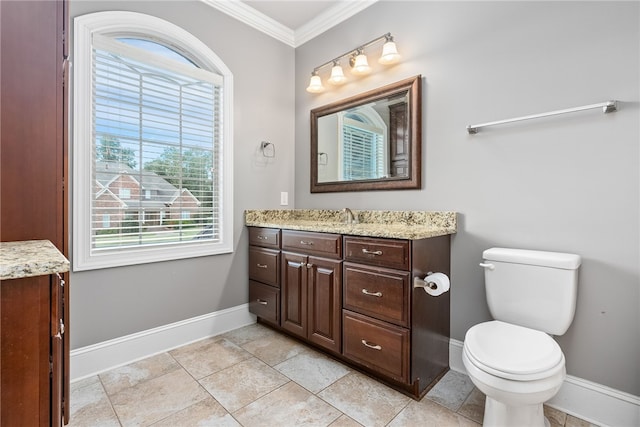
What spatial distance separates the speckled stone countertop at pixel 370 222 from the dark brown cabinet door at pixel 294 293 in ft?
0.82

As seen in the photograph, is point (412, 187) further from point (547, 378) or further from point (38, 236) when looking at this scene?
point (38, 236)

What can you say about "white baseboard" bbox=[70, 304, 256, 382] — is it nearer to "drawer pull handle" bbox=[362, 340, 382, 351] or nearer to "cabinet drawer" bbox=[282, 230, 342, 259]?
"cabinet drawer" bbox=[282, 230, 342, 259]

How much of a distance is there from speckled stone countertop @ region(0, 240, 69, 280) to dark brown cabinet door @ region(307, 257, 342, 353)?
1409mm

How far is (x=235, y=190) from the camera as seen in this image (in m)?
2.64

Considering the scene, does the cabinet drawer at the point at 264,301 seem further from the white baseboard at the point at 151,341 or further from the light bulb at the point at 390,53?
the light bulb at the point at 390,53

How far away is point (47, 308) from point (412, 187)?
198 cm

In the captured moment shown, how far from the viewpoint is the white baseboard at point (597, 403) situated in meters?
1.45

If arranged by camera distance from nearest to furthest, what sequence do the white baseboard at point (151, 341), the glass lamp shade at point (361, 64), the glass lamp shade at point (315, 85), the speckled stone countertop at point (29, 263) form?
the speckled stone countertop at point (29, 263) < the white baseboard at point (151, 341) < the glass lamp shade at point (361, 64) < the glass lamp shade at point (315, 85)

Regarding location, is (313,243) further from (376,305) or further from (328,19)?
(328,19)

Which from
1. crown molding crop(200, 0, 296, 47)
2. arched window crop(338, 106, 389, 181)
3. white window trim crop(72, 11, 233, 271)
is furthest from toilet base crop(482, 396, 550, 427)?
crown molding crop(200, 0, 296, 47)

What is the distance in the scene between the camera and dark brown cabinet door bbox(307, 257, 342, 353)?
199 cm

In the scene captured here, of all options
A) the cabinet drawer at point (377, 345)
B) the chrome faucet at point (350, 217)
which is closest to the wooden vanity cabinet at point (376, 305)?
the cabinet drawer at point (377, 345)

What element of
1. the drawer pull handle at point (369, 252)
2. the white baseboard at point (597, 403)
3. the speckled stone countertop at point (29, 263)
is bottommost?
the white baseboard at point (597, 403)

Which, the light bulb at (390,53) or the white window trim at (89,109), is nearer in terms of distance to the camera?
the white window trim at (89,109)
